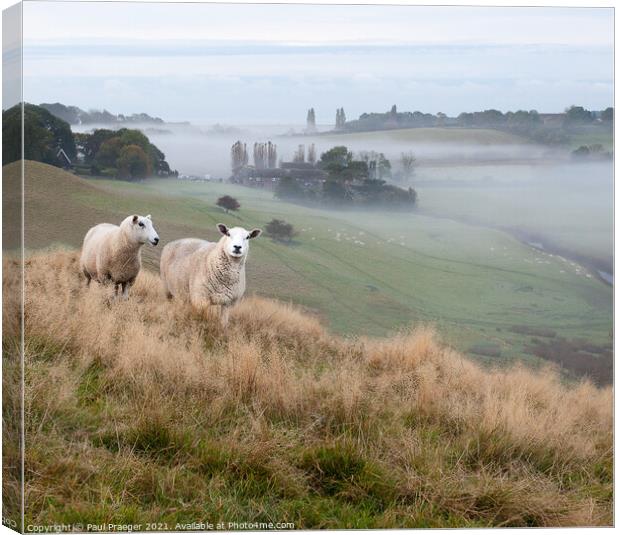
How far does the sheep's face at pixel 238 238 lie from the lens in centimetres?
977

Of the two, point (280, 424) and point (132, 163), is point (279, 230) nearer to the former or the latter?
point (132, 163)

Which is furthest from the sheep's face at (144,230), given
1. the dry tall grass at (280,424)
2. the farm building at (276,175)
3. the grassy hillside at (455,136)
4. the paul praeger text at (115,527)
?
the paul praeger text at (115,527)

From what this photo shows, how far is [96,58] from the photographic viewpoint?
9.32 m

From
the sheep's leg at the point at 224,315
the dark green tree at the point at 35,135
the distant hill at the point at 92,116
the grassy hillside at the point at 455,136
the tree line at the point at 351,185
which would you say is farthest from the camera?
the sheep's leg at the point at 224,315

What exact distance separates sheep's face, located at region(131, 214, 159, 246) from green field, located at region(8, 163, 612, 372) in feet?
0.18

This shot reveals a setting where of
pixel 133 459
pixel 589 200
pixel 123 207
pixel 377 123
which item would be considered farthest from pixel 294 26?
pixel 133 459

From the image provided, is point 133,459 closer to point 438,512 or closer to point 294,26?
point 438,512

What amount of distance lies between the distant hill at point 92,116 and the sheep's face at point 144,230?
2.51 feet

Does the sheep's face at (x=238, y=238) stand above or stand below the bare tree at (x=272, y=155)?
below

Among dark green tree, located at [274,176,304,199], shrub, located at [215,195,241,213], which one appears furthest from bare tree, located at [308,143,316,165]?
shrub, located at [215,195,241,213]

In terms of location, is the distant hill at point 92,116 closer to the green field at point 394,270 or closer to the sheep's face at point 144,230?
the green field at point 394,270

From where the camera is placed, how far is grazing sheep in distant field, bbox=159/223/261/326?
387 inches

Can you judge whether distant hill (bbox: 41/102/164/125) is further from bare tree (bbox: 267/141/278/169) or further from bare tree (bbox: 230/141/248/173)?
bare tree (bbox: 267/141/278/169)

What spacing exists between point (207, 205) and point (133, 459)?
1991 mm
